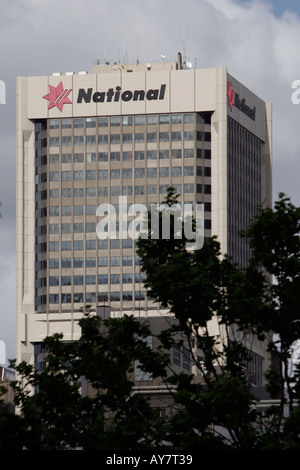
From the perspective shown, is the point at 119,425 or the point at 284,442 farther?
the point at 119,425

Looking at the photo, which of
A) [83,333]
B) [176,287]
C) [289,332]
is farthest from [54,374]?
[289,332]

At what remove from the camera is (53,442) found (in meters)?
52.2

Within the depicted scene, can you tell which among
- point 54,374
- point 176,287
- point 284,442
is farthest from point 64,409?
point 284,442

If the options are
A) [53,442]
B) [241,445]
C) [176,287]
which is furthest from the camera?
[176,287]

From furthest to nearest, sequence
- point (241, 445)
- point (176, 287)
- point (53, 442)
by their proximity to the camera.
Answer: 1. point (176, 287)
2. point (241, 445)
3. point (53, 442)

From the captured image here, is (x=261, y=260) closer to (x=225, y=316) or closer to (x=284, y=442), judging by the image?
(x=225, y=316)

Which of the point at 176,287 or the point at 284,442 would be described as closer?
the point at 284,442

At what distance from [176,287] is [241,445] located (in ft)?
25.7

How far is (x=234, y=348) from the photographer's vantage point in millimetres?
64375

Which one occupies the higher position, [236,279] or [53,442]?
[236,279]

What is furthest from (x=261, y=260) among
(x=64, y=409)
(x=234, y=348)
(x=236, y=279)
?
(x=64, y=409)

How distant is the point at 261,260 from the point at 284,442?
329 inches

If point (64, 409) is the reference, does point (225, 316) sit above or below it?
above
